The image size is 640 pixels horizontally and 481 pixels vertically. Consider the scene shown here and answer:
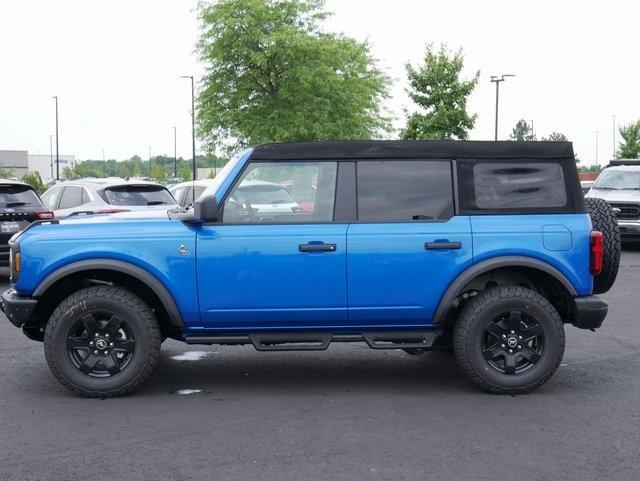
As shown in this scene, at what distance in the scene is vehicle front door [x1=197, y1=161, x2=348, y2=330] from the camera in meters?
5.92

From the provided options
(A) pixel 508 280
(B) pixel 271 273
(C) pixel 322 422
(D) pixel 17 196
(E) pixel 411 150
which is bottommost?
(C) pixel 322 422

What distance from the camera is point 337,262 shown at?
593cm

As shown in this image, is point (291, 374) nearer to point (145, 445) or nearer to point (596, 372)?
point (145, 445)

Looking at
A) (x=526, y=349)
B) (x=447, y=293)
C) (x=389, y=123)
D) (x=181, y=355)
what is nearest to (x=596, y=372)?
(x=526, y=349)

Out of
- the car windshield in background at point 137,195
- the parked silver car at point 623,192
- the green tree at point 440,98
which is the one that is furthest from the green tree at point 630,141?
the car windshield in background at point 137,195

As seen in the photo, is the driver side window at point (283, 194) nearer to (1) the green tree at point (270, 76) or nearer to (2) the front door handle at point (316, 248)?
(2) the front door handle at point (316, 248)

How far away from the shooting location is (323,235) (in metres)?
5.96

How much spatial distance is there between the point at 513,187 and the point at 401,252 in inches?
39.7

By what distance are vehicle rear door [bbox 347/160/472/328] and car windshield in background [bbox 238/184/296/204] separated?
1.75 feet

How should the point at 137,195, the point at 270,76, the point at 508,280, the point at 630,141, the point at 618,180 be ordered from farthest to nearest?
the point at 630,141 < the point at 270,76 < the point at 618,180 < the point at 137,195 < the point at 508,280

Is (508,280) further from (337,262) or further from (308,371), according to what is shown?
(308,371)

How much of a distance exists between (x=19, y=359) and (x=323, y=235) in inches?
124

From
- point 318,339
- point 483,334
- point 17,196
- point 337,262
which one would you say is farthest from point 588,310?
point 17,196

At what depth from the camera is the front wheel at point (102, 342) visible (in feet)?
19.5
